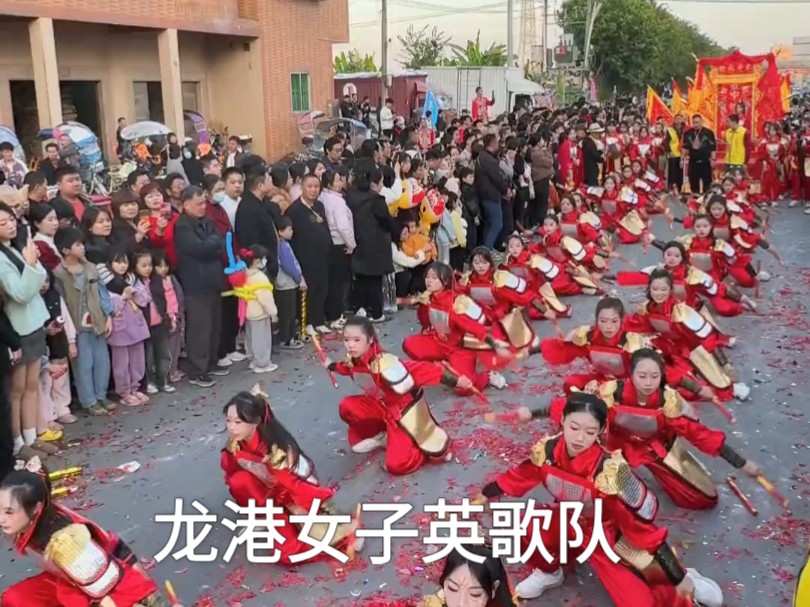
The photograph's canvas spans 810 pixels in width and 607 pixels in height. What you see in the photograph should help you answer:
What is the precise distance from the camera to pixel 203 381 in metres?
6.12

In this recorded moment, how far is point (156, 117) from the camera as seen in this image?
51.0ft

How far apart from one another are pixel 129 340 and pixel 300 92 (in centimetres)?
1297

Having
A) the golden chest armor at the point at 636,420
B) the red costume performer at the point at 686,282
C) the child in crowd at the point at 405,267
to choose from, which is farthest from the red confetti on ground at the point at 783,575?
the child in crowd at the point at 405,267

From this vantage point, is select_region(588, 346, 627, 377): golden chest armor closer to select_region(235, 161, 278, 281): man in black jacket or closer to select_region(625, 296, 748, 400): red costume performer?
select_region(625, 296, 748, 400): red costume performer

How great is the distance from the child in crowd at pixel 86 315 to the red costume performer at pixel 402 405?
1587 mm

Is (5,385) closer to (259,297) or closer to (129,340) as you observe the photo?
(129,340)

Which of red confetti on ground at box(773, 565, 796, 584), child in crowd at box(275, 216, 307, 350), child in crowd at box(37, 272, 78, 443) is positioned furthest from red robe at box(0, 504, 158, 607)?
child in crowd at box(275, 216, 307, 350)

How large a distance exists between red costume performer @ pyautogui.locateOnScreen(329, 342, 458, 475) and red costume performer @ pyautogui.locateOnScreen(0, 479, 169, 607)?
186cm

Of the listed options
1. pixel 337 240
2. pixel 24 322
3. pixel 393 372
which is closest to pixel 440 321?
pixel 393 372

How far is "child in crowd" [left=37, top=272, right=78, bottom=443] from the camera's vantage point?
16.4 ft

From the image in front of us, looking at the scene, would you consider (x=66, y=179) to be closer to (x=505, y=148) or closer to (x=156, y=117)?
(x=505, y=148)

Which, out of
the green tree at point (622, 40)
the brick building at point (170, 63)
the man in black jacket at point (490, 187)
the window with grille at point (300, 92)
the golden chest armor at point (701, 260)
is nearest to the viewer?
the golden chest armor at point (701, 260)

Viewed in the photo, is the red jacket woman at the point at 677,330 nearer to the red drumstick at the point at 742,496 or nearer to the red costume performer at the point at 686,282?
the red costume performer at the point at 686,282

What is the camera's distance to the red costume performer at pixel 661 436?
3.87 m
